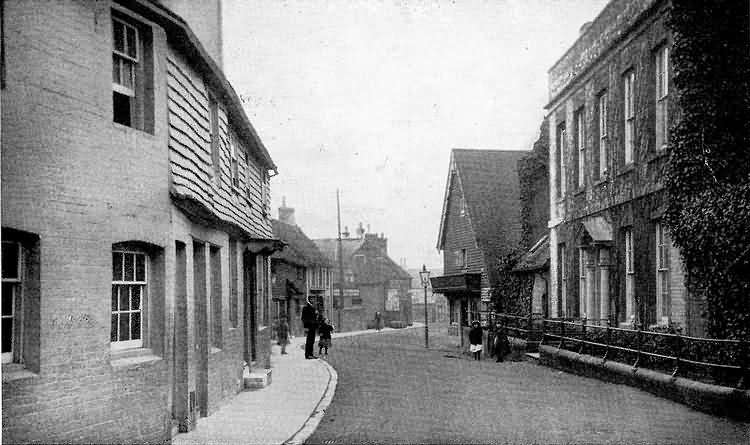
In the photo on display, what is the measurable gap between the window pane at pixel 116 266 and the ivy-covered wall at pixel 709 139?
30.5ft

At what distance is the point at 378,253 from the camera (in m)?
74.5

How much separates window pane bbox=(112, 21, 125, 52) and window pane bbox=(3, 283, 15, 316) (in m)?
3.22

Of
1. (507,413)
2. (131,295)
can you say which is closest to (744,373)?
(507,413)

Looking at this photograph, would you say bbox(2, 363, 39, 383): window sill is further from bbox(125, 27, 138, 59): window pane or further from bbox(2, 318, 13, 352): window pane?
bbox(125, 27, 138, 59): window pane

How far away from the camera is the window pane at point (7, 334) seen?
717cm

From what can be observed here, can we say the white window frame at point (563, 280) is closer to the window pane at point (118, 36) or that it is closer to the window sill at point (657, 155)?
the window sill at point (657, 155)

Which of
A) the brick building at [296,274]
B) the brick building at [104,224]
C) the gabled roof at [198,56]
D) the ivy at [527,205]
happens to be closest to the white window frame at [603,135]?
the ivy at [527,205]

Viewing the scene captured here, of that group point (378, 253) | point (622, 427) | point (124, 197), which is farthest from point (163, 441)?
point (378, 253)

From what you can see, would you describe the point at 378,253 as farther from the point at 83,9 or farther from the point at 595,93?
the point at 83,9

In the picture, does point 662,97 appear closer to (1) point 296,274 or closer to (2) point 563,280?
(2) point 563,280

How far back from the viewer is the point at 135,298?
9.37 meters

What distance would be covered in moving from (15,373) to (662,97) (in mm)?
13396

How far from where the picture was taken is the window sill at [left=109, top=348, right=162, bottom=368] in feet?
27.8

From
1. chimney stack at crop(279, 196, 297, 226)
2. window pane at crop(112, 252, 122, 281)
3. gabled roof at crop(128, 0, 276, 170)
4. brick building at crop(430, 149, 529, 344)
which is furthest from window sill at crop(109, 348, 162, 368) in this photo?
chimney stack at crop(279, 196, 297, 226)
